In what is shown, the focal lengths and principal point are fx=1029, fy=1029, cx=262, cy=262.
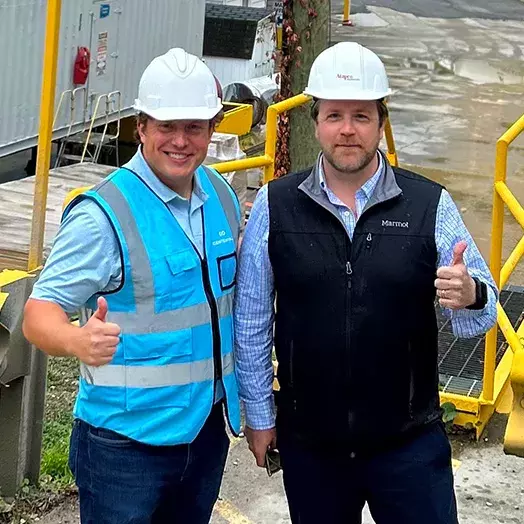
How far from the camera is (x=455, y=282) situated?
245 centimetres

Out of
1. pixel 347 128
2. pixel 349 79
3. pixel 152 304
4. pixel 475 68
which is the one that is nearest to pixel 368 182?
pixel 347 128

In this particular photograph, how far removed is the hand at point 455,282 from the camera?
2451mm

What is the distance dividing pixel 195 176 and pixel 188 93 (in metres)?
0.27

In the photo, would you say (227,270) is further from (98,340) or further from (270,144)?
(270,144)

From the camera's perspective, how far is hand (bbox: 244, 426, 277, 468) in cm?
288

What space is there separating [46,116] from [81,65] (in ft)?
21.9

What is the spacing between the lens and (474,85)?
16734 millimetres

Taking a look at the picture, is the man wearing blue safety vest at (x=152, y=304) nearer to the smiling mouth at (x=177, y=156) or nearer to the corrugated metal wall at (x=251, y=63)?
the smiling mouth at (x=177, y=156)

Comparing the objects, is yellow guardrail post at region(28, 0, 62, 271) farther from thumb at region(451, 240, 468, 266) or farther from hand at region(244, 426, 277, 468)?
thumb at region(451, 240, 468, 266)

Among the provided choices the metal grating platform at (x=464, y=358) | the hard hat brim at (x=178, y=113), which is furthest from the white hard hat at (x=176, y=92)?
the metal grating platform at (x=464, y=358)

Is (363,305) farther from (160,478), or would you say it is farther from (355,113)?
(160,478)

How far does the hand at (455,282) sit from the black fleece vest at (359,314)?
0.48 feet

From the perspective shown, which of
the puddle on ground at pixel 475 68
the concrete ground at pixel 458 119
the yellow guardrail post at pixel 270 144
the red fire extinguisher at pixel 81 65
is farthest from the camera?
the puddle on ground at pixel 475 68

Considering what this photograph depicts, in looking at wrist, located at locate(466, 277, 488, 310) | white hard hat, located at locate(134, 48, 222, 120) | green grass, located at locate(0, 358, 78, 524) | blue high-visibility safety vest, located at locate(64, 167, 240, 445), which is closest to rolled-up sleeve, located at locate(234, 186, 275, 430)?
blue high-visibility safety vest, located at locate(64, 167, 240, 445)
